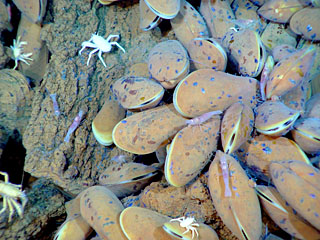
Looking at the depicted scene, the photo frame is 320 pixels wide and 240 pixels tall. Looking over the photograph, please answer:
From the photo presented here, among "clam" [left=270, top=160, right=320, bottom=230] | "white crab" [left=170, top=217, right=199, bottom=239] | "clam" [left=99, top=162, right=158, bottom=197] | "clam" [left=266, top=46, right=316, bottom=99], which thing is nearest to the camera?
"clam" [left=270, top=160, right=320, bottom=230]

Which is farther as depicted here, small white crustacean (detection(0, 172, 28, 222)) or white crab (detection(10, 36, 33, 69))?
white crab (detection(10, 36, 33, 69))

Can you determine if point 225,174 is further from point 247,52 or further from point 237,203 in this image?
point 247,52

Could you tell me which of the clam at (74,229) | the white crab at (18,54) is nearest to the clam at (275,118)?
the clam at (74,229)

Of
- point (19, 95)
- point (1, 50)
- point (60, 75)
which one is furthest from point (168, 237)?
point (1, 50)

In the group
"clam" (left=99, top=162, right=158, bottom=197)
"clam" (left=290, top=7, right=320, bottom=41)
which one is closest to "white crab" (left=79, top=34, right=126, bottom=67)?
"clam" (left=99, top=162, right=158, bottom=197)

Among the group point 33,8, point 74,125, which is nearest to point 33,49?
point 33,8

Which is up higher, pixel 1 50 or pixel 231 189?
pixel 1 50

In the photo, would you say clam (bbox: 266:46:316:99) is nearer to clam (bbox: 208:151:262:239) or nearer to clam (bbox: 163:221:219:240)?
clam (bbox: 208:151:262:239)

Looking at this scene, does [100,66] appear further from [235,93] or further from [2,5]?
[235,93]
